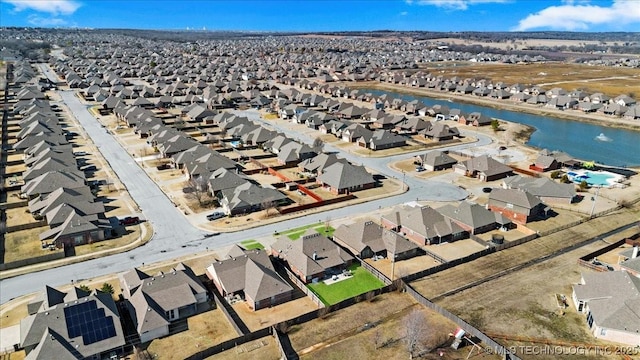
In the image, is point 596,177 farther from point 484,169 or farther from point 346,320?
point 346,320

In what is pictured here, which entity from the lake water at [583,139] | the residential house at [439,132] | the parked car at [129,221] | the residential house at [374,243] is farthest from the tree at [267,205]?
the lake water at [583,139]

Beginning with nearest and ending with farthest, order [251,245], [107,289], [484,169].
→ [107,289] < [251,245] < [484,169]

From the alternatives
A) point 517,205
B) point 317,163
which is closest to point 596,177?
point 517,205

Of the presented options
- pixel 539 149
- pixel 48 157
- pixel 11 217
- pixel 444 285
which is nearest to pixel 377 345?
pixel 444 285

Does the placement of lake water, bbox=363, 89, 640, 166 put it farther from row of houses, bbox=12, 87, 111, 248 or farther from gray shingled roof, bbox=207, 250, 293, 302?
row of houses, bbox=12, 87, 111, 248

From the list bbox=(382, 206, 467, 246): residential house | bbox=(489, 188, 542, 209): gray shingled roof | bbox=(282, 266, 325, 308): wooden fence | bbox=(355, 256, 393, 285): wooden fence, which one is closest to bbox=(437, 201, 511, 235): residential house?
bbox=(382, 206, 467, 246): residential house

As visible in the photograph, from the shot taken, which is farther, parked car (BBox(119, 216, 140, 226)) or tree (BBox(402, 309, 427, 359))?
parked car (BBox(119, 216, 140, 226))
